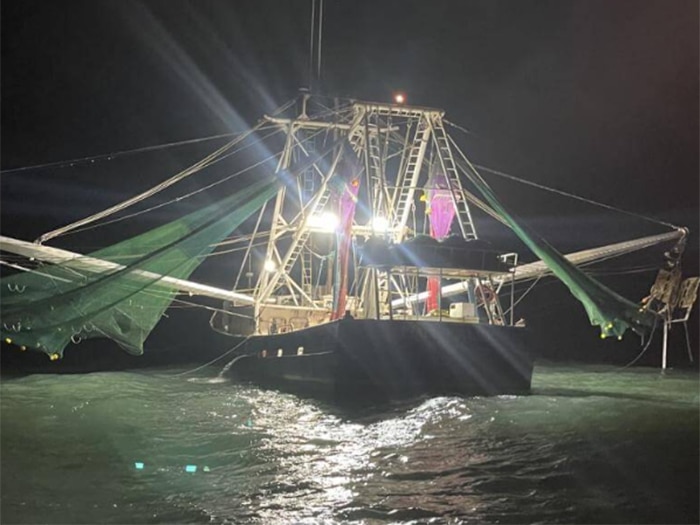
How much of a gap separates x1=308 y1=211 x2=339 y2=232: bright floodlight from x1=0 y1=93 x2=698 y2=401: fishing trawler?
54 mm

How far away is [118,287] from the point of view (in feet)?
35.2

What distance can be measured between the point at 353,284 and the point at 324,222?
328 centimetres

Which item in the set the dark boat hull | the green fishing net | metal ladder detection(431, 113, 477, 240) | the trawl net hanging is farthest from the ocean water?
metal ladder detection(431, 113, 477, 240)

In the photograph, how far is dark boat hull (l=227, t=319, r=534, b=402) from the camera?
54.2 feet

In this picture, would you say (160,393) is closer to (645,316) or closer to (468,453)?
(468,453)

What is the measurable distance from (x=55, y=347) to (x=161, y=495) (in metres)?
4.09

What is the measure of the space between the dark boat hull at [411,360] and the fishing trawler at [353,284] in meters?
0.03

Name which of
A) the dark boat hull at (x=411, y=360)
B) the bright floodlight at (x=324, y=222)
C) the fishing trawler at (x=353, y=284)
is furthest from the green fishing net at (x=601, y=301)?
the bright floodlight at (x=324, y=222)

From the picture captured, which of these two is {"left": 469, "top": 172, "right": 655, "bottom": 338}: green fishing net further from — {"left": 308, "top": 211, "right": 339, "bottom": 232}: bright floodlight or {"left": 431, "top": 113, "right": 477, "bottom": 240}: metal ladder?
{"left": 308, "top": 211, "right": 339, "bottom": 232}: bright floodlight

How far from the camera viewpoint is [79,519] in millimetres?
6875

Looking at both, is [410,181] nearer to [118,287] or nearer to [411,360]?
→ [411,360]

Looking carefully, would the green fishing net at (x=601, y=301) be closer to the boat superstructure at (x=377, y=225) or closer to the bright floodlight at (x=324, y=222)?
the boat superstructure at (x=377, y=225)

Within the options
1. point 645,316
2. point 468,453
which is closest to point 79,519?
point 468,453

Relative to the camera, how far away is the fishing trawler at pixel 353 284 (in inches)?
458
